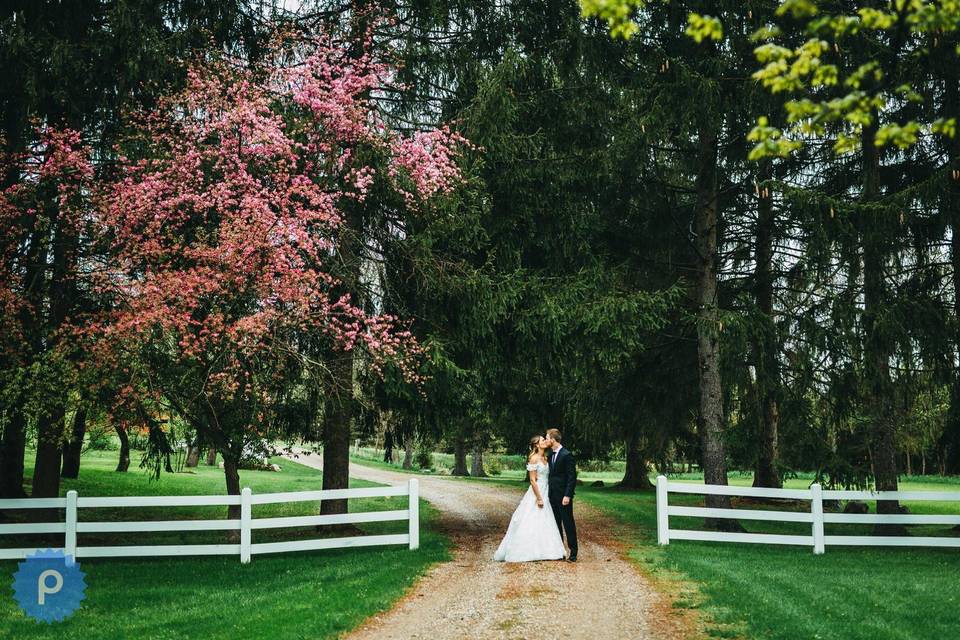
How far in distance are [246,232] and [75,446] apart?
458 inches

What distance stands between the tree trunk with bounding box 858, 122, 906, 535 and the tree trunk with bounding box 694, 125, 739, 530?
279 centimetres

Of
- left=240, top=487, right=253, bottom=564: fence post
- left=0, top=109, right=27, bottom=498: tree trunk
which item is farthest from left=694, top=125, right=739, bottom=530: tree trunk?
left=0, top=109, right=27, bottom=498: tree trunk

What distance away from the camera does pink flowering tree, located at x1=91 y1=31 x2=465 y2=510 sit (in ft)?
41.2

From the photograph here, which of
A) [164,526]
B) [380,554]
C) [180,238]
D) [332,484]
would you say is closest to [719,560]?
[380,554]

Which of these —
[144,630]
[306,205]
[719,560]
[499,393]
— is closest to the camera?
[144,630]

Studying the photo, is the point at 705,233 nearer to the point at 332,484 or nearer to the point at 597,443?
the point at 332,484

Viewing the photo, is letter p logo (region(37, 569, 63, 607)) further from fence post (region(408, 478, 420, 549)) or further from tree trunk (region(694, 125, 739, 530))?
tree trunk (region(694, 125, 739, 530))

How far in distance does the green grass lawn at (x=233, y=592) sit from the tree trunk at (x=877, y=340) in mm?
8612

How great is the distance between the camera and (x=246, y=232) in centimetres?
1269

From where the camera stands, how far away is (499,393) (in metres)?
18.6

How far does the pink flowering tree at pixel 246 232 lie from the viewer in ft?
41.2

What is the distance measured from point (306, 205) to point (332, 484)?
5.93 m

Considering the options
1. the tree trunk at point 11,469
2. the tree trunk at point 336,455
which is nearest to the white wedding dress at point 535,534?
the tree trunk at point 336,455

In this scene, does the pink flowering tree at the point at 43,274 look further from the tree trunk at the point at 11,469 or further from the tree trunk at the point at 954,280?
the tree trunk at the point at 954,280
